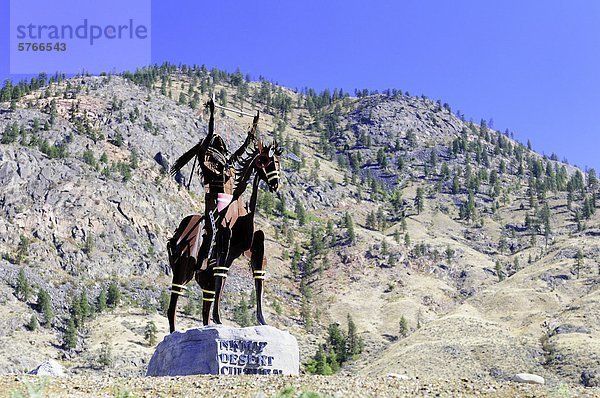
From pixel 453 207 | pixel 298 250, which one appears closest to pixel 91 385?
pixel 298 250

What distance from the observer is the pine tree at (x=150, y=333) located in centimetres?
7344

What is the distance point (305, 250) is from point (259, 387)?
109271 mm

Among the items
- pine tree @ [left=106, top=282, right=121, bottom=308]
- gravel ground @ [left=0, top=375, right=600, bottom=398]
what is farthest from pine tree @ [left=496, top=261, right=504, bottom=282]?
gravel ground @ [left=0, top=375, right=600, bottom=398]

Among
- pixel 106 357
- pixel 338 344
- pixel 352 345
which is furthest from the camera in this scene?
pixel 352 345

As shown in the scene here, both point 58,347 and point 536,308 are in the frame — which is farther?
point 536,308

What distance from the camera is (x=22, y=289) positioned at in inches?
3100

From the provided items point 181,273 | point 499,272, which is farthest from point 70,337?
point 499,272

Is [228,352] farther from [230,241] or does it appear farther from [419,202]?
[419,202]

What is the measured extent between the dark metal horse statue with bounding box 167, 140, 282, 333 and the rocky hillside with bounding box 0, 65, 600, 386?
40826mm

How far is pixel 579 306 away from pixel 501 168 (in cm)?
10765

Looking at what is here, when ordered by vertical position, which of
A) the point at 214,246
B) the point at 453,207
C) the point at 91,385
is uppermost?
the point at 453,207

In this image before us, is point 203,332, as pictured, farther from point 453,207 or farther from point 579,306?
point 453,207

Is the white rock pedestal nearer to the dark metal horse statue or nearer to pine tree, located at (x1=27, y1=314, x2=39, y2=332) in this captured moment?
the dark metal horse statue

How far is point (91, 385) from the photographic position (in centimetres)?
1480
